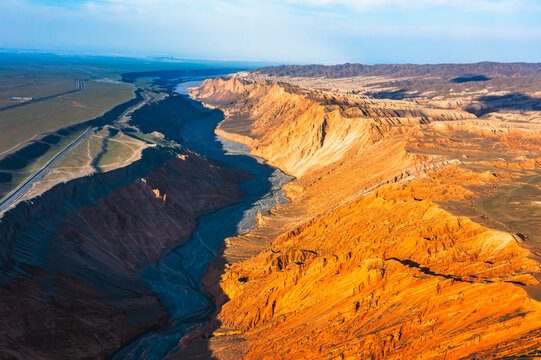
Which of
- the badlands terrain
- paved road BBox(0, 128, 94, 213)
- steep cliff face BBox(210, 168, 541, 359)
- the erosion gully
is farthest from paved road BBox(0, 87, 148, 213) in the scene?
steep cliff face BBox(210, 168, 541, 359)

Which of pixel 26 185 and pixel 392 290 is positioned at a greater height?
pixel 26 185

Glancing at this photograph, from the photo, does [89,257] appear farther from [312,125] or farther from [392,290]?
[312,125]

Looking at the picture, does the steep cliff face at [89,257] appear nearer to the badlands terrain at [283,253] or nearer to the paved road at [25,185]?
the badlands terrain at [283,253]

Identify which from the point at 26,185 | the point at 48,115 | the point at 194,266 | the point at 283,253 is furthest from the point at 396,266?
the point at 48,115

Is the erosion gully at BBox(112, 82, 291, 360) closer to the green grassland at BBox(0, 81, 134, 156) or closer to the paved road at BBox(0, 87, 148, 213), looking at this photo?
the paved road at BBox(0, 87, 148, 213)

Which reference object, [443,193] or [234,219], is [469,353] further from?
[234,219]

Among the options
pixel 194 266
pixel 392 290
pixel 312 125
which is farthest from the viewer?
pixel 312 125

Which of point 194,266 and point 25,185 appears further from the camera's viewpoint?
point 194,266

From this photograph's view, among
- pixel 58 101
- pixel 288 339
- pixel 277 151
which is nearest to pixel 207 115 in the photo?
pixel 58 101

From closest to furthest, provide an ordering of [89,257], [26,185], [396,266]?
[396,266] < [89,257] < [26,185]
